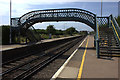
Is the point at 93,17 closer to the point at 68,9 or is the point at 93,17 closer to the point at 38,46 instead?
the point at 68,9

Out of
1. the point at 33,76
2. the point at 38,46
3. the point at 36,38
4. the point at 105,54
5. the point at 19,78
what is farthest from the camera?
the point at 36,38

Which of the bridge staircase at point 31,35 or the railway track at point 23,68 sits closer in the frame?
the railway track at point 23,68

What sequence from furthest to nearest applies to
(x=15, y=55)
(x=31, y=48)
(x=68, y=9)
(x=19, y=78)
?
(x=68, y=9), (x=31, y=48), (x=15, y=55), (x=19, y=78)

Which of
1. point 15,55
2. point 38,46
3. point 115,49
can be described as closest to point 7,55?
point 15,55

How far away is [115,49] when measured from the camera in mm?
11766

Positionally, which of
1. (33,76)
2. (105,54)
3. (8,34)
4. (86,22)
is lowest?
(33,76)

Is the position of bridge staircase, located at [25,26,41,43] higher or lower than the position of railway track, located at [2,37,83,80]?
higher

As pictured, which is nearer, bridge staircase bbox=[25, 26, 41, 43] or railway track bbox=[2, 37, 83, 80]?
railway track bbox=[2, 37, 83, 80]

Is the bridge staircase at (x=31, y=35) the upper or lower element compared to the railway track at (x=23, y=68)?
upper

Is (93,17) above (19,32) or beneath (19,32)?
above

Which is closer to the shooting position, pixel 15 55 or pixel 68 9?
pixel 15 55

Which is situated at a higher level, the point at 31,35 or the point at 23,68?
the point at 31,35

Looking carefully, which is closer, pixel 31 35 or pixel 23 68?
pixel 23 68

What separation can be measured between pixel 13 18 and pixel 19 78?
20.9 meters
